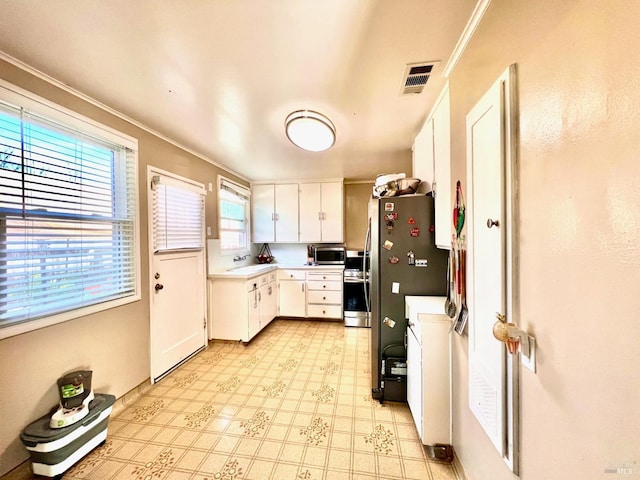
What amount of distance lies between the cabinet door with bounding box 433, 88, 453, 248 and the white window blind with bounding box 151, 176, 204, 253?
2.40 m

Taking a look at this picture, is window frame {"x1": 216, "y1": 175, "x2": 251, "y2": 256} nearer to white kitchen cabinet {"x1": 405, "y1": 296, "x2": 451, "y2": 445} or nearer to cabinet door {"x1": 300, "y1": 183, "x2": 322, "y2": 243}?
cabinet door {"x1": 300, "y1": 183, "x2": 322, "y2": 243}

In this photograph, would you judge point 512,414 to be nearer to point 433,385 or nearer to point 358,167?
point 433,385

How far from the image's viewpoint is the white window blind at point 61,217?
1350 millimetres

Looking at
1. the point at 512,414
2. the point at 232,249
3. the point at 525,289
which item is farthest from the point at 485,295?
the point at 232,249

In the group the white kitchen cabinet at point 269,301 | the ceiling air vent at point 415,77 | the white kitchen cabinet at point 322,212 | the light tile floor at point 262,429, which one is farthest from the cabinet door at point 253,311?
the ceiling air vent at point 415,77

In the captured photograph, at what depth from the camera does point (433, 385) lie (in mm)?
1476

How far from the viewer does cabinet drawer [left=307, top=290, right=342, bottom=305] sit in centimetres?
383

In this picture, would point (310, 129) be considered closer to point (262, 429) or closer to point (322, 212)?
point (322, 212)

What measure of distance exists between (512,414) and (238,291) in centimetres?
273

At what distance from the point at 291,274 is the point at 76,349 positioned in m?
2.59

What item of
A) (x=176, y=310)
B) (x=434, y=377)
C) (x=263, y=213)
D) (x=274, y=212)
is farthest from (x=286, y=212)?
(x=434, y=377)

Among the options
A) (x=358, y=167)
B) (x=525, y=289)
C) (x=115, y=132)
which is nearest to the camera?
(x=525, y=289)

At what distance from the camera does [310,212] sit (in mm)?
4160

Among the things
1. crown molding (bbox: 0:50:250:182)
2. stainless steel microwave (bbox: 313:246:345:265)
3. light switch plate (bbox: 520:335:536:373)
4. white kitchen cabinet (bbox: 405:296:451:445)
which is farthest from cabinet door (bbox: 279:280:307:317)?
light switch plate (bbox: 520:335:536:373)
